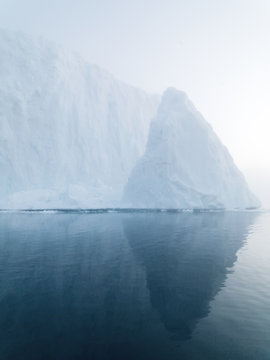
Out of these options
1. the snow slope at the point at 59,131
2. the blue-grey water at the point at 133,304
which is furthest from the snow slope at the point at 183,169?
the blue-grey water at the point at 133,304

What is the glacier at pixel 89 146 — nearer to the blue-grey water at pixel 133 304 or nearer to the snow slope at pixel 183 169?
the snow slope at pixel 183 169

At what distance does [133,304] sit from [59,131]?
210 ft

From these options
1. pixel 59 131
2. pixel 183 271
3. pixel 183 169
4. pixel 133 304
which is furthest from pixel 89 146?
pixel 133 304

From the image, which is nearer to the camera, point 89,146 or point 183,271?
point 183,271

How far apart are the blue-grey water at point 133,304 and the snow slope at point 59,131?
134 feet

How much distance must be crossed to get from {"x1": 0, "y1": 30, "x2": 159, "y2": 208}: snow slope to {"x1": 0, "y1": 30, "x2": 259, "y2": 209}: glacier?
0.21 metres

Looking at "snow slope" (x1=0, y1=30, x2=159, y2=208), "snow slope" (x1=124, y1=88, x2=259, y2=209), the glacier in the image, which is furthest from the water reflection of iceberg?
"snow slope" (x1=0, y1=30, x2=159, y2=208)

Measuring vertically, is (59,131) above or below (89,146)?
above

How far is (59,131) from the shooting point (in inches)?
2682

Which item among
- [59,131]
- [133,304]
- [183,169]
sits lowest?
[133,304]

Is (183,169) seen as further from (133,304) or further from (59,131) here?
(133,304)

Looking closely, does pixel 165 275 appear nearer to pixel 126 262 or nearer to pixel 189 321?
pixel 126 262

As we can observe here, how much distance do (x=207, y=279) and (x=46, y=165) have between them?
57.5m

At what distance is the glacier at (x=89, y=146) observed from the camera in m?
52.7
